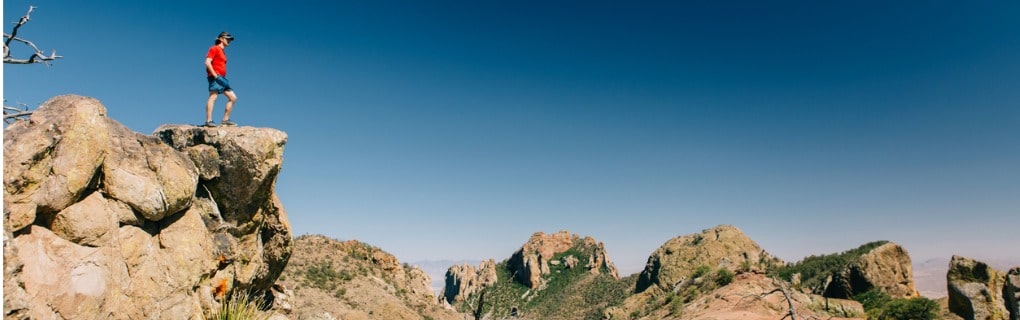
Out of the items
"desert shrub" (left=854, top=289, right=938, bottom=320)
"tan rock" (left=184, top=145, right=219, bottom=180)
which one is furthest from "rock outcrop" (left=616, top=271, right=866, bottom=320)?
"tan rock" (left=184, top=145, right=219, bottom=180)

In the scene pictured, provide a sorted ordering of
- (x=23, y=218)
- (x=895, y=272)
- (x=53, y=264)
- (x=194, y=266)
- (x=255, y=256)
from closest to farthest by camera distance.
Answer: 1. (x=23, y=218)
2. (x=53, y=264)
3. (x=194, y=266)
4. (x=255, y=256)
5. (x=895, y=272)

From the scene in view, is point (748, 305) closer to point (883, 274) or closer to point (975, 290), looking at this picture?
point (975, 290)

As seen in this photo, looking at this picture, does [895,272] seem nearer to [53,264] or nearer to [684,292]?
[684,292]

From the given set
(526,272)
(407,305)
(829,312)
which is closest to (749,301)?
(829,312)

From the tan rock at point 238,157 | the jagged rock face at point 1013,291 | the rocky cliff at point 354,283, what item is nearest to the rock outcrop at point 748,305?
the jagged rock face at point 1013,291

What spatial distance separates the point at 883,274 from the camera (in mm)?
37469

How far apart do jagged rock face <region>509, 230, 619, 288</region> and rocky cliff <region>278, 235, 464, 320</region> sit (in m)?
51.9

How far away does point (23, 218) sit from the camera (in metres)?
8.16

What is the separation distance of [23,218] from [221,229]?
6.28 meters

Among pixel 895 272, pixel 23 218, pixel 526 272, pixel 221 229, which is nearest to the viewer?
pixel 23 218

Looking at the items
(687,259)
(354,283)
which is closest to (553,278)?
(687,259)

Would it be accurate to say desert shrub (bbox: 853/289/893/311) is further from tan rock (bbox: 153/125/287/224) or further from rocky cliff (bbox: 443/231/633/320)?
rocky cliff (bbox: 443/231/633/320)

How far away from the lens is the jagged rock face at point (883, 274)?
37.0 metres

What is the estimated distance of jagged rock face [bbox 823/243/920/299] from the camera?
37.0 m
